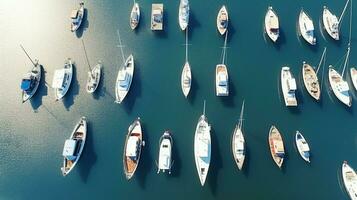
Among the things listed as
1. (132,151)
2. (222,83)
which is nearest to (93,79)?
(132,151)

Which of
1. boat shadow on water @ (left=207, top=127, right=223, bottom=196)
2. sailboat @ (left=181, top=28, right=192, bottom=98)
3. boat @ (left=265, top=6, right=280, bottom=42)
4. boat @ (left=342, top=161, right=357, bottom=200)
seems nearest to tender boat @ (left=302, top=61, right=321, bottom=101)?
boat @ (left=265, top=6, right=280, bottom=42)

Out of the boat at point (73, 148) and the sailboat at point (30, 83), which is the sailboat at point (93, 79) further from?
the sailboat at point (30, 83)

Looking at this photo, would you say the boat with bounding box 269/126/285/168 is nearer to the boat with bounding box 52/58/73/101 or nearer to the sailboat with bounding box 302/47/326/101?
the sailboat with bounding box 302/47/326/101

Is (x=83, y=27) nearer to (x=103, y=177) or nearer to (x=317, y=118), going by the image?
(x=103, y=177)

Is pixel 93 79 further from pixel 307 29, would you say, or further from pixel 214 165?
pixel 307 29

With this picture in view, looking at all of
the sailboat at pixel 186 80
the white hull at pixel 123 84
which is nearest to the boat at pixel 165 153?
the sailboat at pixel 186 80

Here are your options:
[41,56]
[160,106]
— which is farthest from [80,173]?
[41,56]
